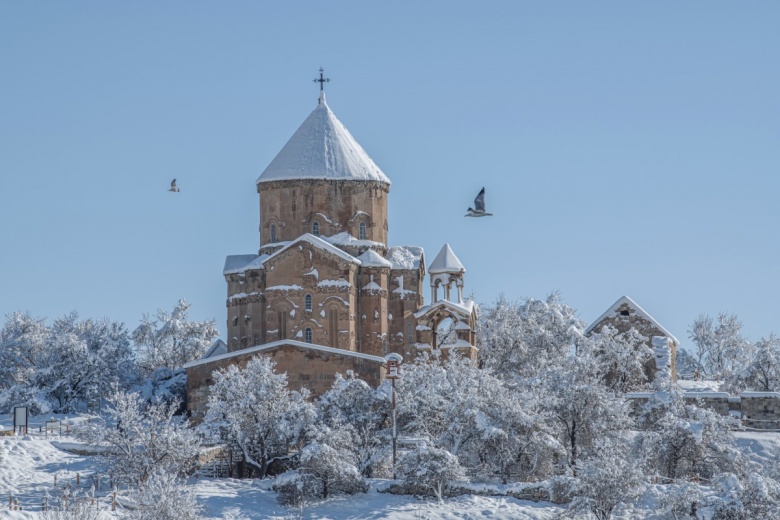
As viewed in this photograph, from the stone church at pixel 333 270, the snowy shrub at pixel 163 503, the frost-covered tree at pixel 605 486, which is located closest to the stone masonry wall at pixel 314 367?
the stone church at pixel 333 270

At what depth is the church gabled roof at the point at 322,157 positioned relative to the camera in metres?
66.2

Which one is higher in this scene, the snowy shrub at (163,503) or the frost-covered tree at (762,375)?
the frost-covered tree at (762,375)

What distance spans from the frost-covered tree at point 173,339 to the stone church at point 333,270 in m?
10.6

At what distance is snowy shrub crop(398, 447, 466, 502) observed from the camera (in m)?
47.1

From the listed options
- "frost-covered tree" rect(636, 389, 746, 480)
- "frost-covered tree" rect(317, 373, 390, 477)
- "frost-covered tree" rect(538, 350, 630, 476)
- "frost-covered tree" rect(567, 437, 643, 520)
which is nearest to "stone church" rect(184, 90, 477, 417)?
"frost-covered tree" rect(317, 373, 390, 477)

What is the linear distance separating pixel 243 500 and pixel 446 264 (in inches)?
832

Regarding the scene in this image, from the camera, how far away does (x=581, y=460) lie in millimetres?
49188

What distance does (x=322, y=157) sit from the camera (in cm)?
6662

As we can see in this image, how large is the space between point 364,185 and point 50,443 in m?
20.3

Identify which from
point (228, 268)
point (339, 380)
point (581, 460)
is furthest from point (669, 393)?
point (228, 268)

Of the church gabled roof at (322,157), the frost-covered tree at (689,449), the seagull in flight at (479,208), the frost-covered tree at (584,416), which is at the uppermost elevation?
the church gabled roof at (322,157)

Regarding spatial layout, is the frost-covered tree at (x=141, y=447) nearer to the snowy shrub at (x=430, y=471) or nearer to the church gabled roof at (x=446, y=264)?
the snowy shrub at (x=430, y=471)

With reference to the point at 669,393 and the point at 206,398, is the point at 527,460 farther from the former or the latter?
the point at 206,398

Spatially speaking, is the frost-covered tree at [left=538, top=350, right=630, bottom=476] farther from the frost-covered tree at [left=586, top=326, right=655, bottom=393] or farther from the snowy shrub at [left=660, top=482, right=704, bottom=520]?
the frost-covered tree at [left=586, top=326, right=655, bottom=393]
